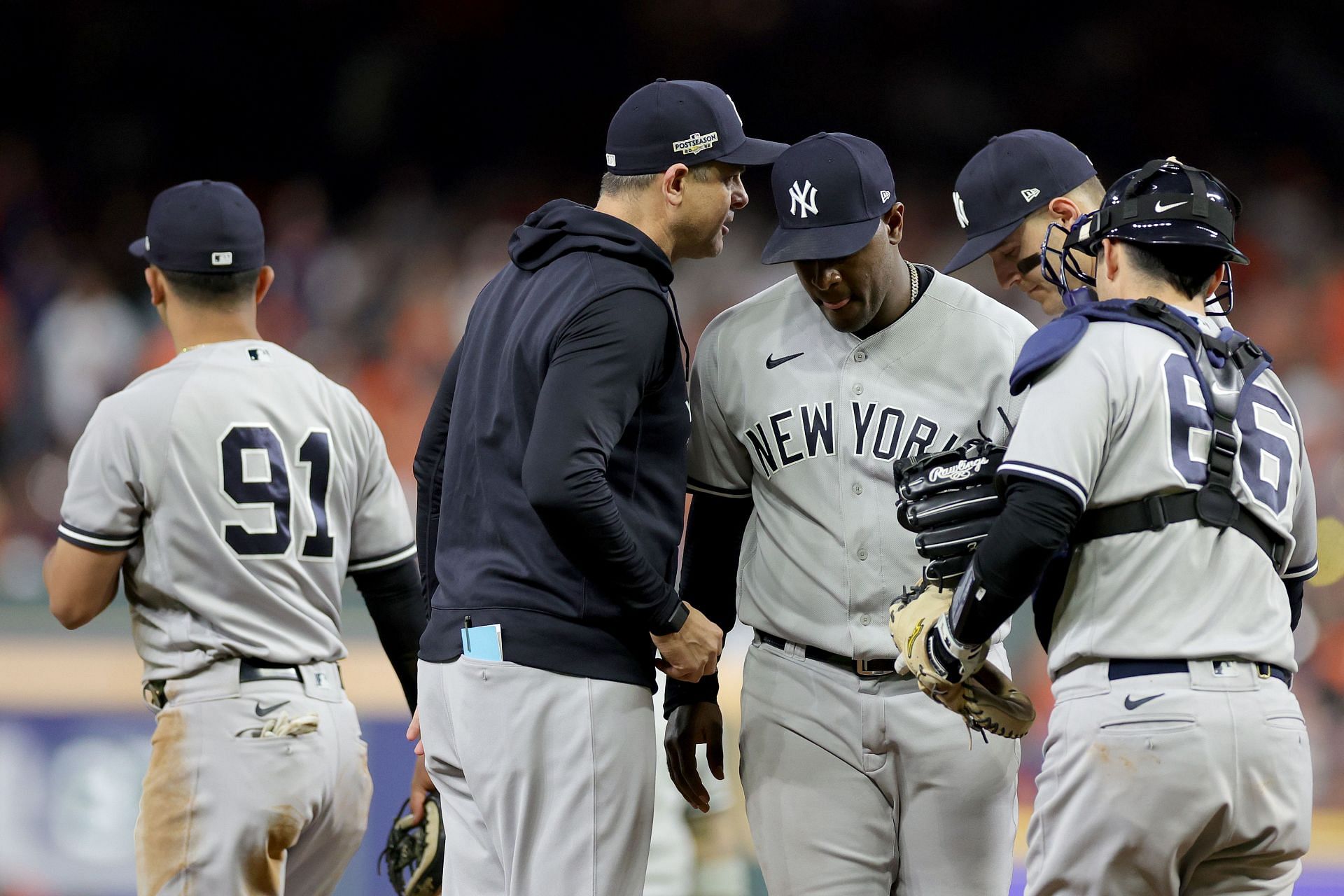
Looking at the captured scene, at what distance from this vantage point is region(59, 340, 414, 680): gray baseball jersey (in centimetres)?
358

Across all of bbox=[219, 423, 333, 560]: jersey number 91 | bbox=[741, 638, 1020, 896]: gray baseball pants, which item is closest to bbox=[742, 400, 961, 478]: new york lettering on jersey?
Result: bbox=[741, 638, 1020, 896]: gray baseball pants

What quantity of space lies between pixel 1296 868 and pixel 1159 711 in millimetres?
508

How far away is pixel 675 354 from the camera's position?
3.09 m

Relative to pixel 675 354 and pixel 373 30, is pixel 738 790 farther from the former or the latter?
pixel 373 30

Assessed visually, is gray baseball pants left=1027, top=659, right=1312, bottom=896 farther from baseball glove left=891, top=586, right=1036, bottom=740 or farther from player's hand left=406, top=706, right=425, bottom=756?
player's hand left=406, top=706, right=425, bottom=756

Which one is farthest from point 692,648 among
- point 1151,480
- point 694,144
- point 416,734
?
point 694,144

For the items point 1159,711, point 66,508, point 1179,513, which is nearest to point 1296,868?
point 1159,711

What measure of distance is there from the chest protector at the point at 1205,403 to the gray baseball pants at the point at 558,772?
2.97 ft

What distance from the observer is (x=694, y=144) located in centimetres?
319

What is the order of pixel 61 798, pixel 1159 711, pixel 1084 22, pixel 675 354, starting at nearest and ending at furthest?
1. pixel 1159 711
2. pixel 675 354
3. pixel 61 798
4. pixel 1084 22

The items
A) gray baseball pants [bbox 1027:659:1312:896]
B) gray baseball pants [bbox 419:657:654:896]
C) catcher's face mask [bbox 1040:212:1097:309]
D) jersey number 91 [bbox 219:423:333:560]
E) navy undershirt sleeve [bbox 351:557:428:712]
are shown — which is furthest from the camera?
navy undershirt sleeve [bbox 351:557:428:712]

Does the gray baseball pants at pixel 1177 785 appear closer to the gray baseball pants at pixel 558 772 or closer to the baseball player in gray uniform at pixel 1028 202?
the gray baseball pants at pixel 558 772

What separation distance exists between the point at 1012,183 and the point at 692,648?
153 centimetres

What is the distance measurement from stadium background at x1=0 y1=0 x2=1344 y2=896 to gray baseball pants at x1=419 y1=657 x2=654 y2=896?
596 centimetres
